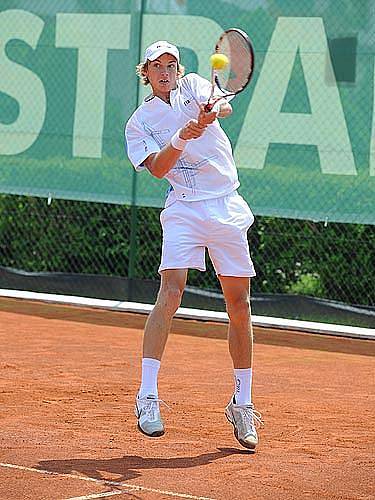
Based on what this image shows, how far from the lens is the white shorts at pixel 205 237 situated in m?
5.51

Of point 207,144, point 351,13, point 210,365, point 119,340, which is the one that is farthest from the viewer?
point 351,13

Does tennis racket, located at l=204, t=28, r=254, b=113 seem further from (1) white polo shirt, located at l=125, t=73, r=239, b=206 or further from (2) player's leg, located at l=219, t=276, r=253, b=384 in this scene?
(2) player's leg, located at l=219, t=276, r=253, b=384

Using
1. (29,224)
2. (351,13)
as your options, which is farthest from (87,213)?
(351,13)

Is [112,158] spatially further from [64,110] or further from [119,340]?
[119,340]

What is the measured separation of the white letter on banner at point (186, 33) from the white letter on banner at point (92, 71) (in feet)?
1.00

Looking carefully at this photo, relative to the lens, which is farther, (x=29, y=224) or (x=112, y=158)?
(x=29, y=224)

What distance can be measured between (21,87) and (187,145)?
6031 mm

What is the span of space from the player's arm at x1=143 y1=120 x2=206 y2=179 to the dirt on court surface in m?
1.23

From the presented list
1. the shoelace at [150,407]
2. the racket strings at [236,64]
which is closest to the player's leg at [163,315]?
the shoelace at [150,407]

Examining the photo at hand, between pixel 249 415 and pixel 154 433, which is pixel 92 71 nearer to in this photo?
pixel 249 415

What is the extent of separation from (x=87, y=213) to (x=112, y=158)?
1.28 metres

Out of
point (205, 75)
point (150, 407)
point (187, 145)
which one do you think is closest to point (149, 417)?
point (150, 407)

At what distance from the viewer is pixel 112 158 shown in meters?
10.9

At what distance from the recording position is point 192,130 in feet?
17.1
